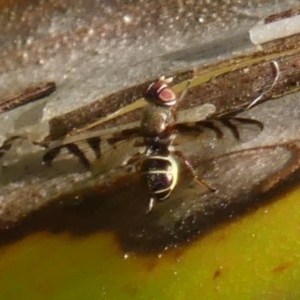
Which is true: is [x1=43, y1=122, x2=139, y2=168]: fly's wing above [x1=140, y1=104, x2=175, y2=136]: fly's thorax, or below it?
above

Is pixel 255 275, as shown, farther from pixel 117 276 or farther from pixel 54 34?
pixel 54 34

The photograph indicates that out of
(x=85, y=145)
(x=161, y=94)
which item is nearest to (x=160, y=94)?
(x=161, y=94)

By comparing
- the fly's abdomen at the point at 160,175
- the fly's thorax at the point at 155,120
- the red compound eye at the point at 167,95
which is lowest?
the fly's abdomen at the point at 160,175

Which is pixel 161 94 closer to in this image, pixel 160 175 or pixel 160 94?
pixel 160 94

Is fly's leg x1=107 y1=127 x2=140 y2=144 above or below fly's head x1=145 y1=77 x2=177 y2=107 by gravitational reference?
below

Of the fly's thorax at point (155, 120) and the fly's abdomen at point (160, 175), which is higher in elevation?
the fly's thorax at point (155, 120)

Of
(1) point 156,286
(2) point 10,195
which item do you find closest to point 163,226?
(1) point 156,286

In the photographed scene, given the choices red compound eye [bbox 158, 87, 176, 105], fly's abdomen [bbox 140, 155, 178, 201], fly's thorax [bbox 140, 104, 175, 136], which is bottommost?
fly's abdomen [bbox 140, 155, 178, 201]
